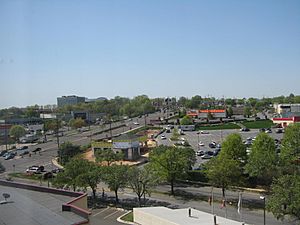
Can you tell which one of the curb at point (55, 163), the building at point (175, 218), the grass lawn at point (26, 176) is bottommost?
the grass lawn at point (26, 176)

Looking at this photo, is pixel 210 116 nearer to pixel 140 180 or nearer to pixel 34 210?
pixel 140 180

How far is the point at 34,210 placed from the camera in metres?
5.19

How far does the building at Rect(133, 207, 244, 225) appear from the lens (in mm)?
6199

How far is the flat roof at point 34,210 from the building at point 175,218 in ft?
5.22

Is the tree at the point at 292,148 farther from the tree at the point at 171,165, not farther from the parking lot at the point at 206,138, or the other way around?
the parking lot at the point at 206,138

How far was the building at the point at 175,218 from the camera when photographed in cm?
620

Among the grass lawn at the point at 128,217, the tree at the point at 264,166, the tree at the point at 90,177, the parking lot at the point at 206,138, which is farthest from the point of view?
the parking lot at the point at 206,138

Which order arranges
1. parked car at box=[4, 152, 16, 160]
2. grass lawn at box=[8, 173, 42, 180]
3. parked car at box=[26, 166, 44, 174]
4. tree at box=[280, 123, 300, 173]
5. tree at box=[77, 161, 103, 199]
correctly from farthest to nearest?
parked car at box=[4, 152, 16, 160], parked car at box=[26, 166, 44, 174], grass lawn at box=[8, 173, 42, 180], tree at box=[280, 123, 300, 173], tree at box=[77, 161, 103, 199]

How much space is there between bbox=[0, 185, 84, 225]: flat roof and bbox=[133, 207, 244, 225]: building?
159 centimetres

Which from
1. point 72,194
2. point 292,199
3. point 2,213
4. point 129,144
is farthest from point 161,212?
point 129,144

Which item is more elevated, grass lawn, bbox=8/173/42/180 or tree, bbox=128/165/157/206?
tree, bbox=128/165/157/206

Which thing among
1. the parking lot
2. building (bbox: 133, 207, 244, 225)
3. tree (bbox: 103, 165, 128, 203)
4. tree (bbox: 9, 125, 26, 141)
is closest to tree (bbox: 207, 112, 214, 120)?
the parking lot

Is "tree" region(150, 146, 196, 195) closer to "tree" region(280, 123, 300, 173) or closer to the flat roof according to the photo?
"tree" region(280, 123, 300, 173)

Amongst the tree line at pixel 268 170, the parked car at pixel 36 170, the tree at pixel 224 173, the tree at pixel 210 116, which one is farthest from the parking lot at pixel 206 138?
the tree at pixel 224 173
